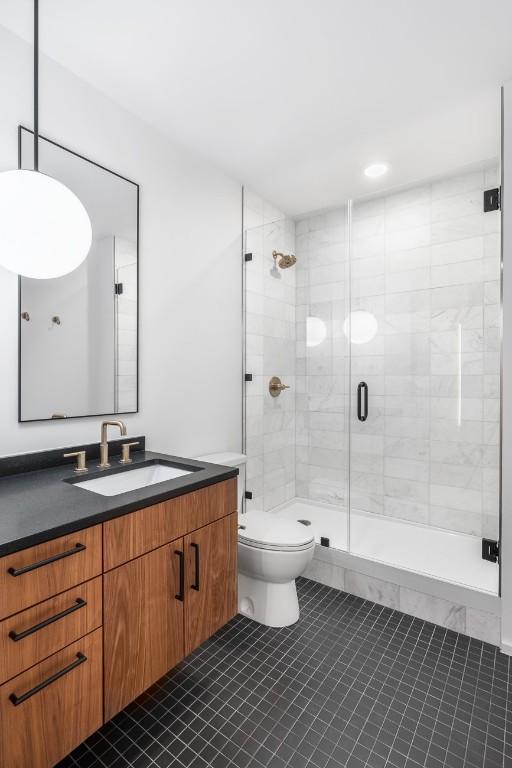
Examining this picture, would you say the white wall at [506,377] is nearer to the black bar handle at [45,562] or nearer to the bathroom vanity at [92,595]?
the bathroom vanity at [92,595]

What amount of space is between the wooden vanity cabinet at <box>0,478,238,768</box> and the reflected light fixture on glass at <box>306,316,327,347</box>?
5.31 ft

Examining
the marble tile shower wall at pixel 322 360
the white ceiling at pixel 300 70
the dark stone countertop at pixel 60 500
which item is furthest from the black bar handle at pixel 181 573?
the white ceiling at pixel 300 70

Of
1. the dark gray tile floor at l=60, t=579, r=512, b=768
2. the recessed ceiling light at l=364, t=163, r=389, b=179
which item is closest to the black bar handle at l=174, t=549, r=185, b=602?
the dark gray tile floor at l=60, t=579, r=512, b=768

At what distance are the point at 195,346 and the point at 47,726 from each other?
1.75 meters

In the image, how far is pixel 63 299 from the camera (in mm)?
1685

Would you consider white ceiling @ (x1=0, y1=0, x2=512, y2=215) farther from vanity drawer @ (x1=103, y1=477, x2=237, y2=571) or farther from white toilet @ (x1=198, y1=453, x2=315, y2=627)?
white toilet @ (x1=198, y1=453, x2=315, y2=627)

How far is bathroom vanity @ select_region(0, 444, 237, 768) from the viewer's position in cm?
94

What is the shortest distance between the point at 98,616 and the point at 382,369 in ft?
7.62

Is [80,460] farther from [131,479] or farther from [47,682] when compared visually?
[47,682]

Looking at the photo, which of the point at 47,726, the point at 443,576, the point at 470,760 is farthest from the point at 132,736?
the point at 443,576

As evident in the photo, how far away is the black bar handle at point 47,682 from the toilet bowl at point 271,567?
0.98 m

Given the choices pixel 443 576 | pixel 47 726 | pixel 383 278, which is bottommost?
pixel 443 576

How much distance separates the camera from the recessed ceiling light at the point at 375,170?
250 cm

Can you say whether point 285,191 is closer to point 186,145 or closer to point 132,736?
point 186,145
